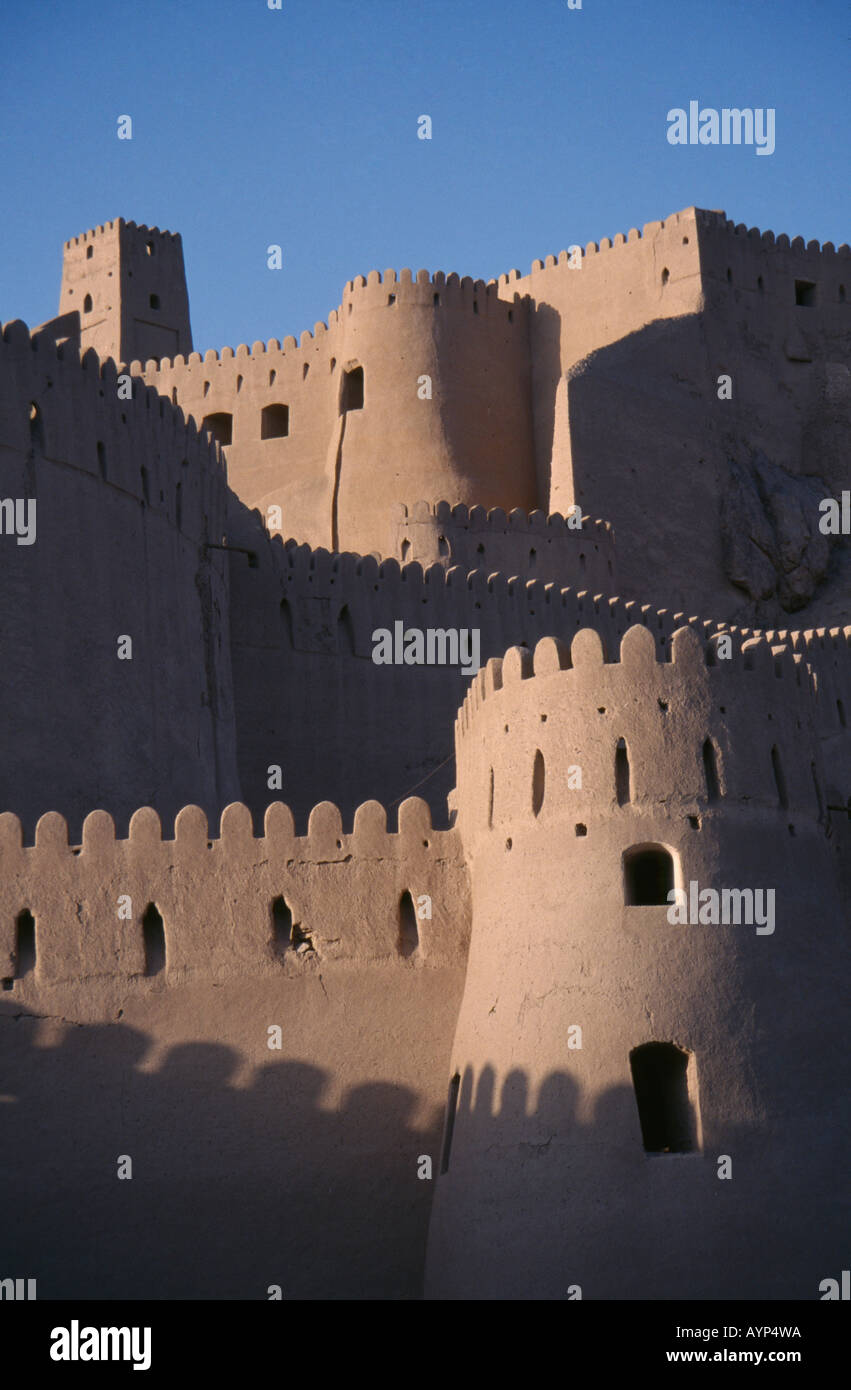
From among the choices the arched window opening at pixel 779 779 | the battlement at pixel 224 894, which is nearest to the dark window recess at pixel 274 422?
the battlement at pixel 224 894

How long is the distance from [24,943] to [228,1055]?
2190 millimetres

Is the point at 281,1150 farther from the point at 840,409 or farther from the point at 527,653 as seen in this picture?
the point at 840,409

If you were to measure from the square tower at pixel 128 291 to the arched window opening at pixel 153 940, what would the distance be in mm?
28759

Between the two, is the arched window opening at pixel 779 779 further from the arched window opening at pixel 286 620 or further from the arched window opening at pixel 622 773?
the arched window opening at pixel 286 620

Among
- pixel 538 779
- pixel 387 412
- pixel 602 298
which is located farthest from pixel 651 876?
pixel 602 298

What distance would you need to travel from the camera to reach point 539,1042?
15.8m

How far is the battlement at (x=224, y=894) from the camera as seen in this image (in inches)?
693

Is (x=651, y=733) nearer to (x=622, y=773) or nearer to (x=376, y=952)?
(x=622, y=773)

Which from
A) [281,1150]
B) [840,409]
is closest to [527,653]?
[281,1150]

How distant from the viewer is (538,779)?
Answer: 16.9 m

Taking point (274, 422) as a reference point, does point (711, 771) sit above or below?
below
